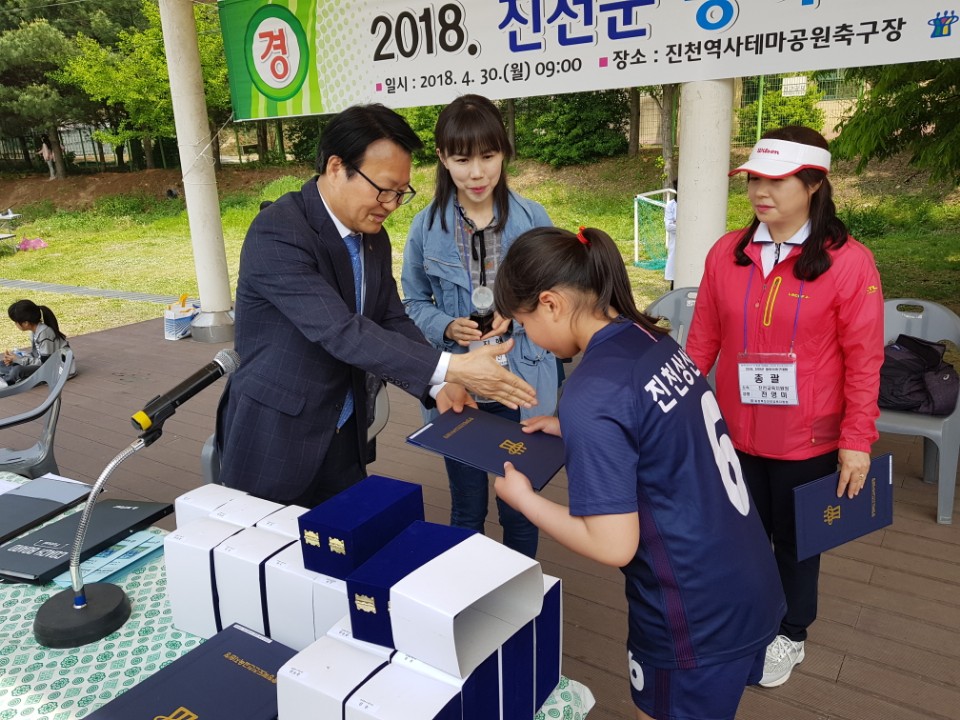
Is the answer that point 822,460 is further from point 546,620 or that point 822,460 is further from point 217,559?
point 217,559

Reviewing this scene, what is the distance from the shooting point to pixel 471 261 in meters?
2.12

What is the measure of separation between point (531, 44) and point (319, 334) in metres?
2.88

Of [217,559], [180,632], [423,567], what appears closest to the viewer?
[423,567]

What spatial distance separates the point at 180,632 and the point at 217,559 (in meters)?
0.24

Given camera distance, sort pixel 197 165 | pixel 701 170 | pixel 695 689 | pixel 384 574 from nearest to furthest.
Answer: pixel 384 574 → pixel 695 689 → pixel 701 170 → pixel 197 165

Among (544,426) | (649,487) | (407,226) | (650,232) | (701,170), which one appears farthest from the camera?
(407,226)

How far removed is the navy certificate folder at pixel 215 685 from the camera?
1100 mm

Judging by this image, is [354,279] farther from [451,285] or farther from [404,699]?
[404,699]

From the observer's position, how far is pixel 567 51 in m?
3.74

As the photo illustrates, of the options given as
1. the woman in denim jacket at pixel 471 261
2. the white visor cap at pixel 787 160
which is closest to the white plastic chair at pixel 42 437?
the woman in denim jacket at pixel 471 261

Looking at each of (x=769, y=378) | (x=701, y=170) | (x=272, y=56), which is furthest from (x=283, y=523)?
(x=272, y=56)

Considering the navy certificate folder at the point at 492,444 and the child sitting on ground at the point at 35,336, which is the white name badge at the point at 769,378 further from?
the child sitting on ground at the point at 35,336

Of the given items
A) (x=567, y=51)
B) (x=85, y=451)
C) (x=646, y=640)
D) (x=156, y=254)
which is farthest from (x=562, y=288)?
(x=156, y=254)

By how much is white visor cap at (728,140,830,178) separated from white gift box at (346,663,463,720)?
139cm
